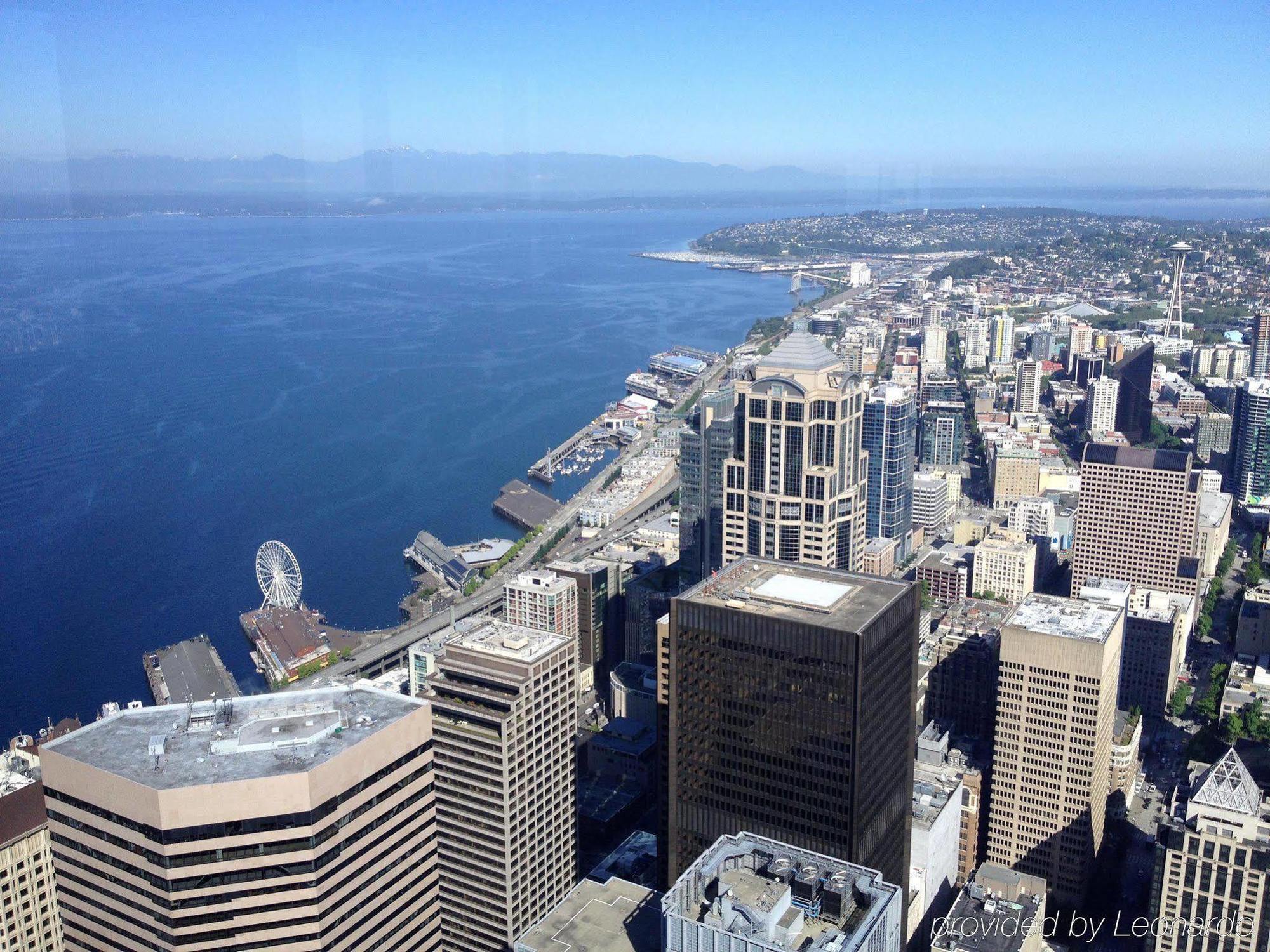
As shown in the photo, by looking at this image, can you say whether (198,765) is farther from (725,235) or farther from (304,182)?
(725,235)

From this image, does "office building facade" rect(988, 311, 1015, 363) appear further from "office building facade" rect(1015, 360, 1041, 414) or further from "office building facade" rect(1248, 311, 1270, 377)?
"office building facade" rect(1248, 311, 1270, 377)

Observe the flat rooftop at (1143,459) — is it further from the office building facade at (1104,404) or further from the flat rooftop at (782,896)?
the flat rooftop at (782,896)

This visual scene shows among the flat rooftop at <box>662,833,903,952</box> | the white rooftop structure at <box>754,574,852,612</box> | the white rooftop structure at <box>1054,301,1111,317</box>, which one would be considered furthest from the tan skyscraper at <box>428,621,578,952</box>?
the white rooftop structure at <box>1054,301,1111,317</box>

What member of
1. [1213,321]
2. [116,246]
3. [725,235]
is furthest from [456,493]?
[725,235]

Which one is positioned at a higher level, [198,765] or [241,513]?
[198,765]

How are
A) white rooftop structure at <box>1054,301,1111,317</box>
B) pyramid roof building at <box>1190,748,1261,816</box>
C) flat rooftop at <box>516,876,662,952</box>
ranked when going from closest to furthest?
flat rooftop at <box>516,876,662,952</box> → pyramid roof building at <box>1190,748,1261,816</box> → white rooftop structure at <box>1054,301,1111,317</box>
